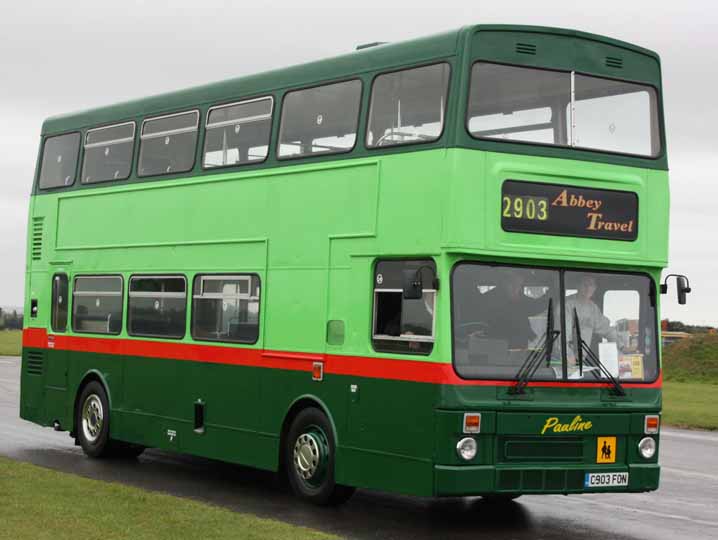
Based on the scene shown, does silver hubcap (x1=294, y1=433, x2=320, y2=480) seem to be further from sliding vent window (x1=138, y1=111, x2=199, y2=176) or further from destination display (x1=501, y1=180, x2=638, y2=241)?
sliding vent window (x1=138, y1=111, x2=199, y2=176)

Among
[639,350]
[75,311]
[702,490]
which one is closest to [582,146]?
[639,350]

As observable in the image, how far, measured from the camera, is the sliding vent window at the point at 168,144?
55.8 ft

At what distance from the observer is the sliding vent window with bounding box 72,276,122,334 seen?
60.3ft

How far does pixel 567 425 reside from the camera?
12961 millimetres

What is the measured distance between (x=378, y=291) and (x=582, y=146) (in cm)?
233

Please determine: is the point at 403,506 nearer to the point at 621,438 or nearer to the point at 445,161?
the point at 621,438

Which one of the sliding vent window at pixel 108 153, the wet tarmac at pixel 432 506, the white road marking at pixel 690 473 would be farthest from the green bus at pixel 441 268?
the white road marking at pixel 690 473

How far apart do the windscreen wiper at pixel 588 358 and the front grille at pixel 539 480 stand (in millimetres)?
874

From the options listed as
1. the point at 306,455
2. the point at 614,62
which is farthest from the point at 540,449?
the point at 614,62

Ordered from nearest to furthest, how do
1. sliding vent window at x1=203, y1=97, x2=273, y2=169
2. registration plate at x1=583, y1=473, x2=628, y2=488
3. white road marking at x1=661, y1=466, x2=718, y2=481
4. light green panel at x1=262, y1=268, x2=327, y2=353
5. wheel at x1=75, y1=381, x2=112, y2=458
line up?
registration plate at x1=583, y1=473, x2=628, y2=488, light green panel at x1=262, y1=268, x2=327, y2=353, sliding vent window at x1=203, y1=97, x2=273, y2=169, white road marking at x1=661, y1=466, x2=718, y2=481, wheel at x1=75, y1=381, x2=112, y2=458

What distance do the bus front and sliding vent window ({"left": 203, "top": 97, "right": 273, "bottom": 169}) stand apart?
344 cm

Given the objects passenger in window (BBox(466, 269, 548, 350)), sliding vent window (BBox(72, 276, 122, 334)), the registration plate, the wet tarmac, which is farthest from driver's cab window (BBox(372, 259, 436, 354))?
sliding vent window (BBox(72, 276, 122, 334))

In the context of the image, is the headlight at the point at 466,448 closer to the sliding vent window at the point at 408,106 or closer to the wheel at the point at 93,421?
the sliding vent window at the point at 408,106

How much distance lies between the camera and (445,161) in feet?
41.8
